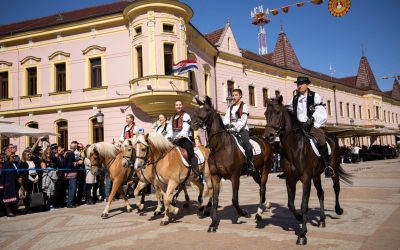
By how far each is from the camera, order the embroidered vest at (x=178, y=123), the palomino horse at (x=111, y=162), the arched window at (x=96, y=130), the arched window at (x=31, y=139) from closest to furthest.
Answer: the embroidered vest at (x=178, y=123) → the palomino horse at (x=111, y=162) → the arched window at (x=96, y=130) → the arched window at (x=31, y=139)

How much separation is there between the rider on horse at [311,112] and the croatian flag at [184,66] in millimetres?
13040

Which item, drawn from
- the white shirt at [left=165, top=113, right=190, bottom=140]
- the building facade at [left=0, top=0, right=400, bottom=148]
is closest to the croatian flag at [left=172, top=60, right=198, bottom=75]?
the building facade at [left=0, top=0, right=400, bottom=148]

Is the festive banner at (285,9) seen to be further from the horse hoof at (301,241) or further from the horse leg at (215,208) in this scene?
the horse hoof at (301,241)

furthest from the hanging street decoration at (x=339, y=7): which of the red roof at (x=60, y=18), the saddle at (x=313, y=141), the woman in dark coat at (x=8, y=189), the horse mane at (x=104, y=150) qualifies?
the woman in dark coat at (x=8, y=189)

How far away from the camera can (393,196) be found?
991 centimetres

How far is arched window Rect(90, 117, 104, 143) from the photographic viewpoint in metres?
22.2

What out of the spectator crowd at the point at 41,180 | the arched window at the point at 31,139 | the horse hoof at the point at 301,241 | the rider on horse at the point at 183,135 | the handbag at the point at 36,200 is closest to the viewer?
the horse hoof at the point at 301,241

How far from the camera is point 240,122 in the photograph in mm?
7406

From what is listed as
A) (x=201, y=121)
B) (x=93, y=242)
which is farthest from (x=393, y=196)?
(x=93, y=242)

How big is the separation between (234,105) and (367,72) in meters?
54.3

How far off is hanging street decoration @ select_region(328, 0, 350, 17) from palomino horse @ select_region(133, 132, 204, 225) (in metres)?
11.6

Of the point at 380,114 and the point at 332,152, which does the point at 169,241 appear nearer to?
the point at 332,152

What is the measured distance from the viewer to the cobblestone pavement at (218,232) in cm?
554

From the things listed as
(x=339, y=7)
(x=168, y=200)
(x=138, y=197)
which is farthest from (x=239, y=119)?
(x=339, y=7)
